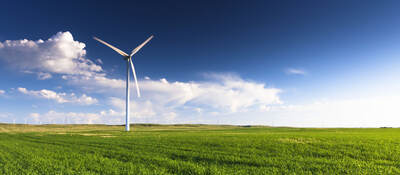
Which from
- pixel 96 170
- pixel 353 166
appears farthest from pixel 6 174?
pixel 353 166

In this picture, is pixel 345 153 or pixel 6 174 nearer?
pixel 6 174

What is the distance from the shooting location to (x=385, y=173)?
10047 mm

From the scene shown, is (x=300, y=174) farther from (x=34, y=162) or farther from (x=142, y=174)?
(x=34, y=162)

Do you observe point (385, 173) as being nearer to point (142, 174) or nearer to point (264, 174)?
point (264, 174)

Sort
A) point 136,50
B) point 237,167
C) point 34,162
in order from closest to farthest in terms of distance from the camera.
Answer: point 237,167, point 34,162, point 136,50

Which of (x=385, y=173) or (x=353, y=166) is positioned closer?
(x=385, y=173)

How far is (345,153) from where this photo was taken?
15.8 m

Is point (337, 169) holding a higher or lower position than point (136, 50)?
lower

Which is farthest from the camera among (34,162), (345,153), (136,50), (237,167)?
(136,50)

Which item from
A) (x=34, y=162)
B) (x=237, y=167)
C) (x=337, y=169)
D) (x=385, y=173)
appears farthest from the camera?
(x=34, y=162)

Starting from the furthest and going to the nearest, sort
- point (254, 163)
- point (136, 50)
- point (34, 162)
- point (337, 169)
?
point (136, 50), point (34, 162), point (254, 163), point (337, 169)

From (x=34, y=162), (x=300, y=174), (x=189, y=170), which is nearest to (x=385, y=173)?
(x=300, y=174)

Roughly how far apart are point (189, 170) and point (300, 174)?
17.9 feet

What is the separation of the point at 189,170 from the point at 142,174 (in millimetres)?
2407
